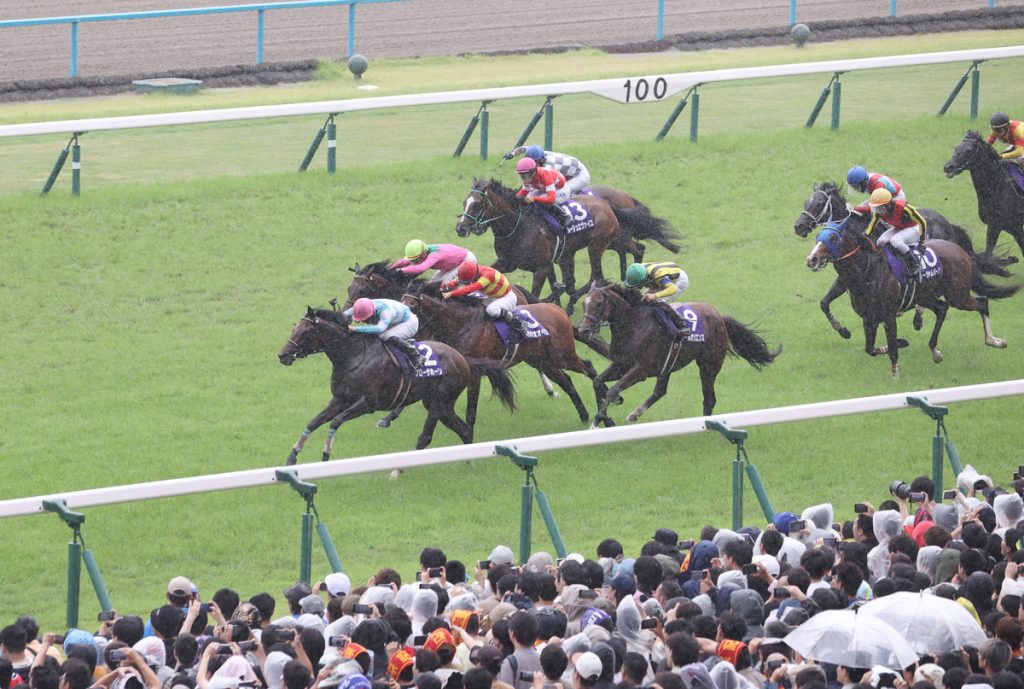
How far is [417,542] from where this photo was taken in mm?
10727

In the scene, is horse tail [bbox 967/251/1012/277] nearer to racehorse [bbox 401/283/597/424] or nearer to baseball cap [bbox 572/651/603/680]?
racehorse [bbox 401/283/597/424]

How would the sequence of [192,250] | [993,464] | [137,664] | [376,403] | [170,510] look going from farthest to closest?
Answer: 1. [192,250]
2. [376,403]
3. [993,464]
4. [170,510]
5. [137,664]

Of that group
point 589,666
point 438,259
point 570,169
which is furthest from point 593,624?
point 570,169

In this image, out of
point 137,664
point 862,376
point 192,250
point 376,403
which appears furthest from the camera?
point 192,250

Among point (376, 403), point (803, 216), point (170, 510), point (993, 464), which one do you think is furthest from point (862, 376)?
point (170, 510)

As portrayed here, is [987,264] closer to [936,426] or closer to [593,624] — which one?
[936,426]

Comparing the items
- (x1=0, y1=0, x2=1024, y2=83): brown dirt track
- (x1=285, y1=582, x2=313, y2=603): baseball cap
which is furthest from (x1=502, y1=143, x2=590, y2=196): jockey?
(x1=285, y1=582, x2=313, y2=603): baseball cap

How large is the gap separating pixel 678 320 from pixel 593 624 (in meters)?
6.44

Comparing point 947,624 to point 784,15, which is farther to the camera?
point 784,15

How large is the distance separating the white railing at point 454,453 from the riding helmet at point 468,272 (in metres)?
3.82

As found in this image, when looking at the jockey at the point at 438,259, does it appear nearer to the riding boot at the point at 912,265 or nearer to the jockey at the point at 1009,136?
the riding boot at the point at 912,265

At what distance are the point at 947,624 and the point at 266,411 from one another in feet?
26.3

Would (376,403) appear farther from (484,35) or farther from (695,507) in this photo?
(484,35)

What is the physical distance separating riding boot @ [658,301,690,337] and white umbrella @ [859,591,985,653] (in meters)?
6.45
